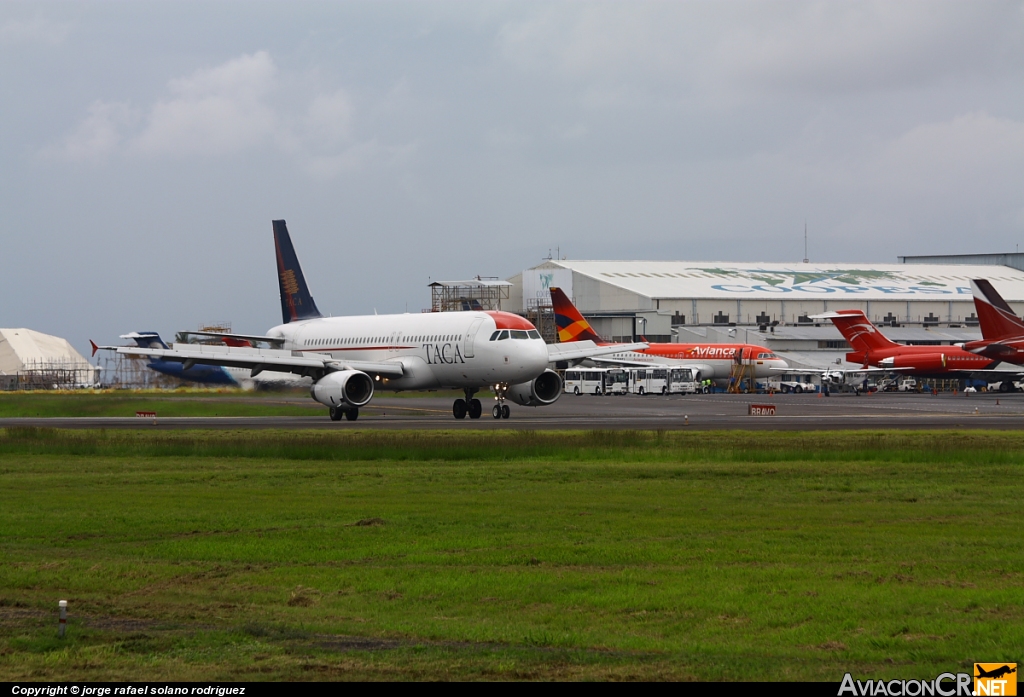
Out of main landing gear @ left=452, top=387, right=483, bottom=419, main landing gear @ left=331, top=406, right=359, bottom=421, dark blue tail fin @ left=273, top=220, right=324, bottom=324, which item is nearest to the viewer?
main landing gear @ left=331, top=406, right=359, bottom=421

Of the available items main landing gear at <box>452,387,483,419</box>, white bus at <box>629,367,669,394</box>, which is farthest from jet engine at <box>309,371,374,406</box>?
white bus at <box>629,367,669,394</box>

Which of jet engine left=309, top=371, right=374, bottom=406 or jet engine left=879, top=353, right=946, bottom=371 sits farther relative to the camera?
jet engine left=879, top=353, right=946, bottom=371

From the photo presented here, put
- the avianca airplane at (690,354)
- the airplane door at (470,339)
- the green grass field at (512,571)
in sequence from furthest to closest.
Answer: the avianca airplane at (690,354)
the airplane door at (470,339)
the green grass field at (512,571)

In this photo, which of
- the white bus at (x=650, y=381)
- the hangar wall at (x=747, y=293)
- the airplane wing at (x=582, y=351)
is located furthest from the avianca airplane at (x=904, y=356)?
the airplane wing at (x=582, y=351)

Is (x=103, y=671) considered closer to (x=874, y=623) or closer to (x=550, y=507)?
(x=874, y=623)

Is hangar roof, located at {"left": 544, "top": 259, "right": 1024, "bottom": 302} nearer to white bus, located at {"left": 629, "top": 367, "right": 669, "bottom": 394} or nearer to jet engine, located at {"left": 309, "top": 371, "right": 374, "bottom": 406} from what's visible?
white bus, located at {"left": 629, "top": 367, "right": 669, "bottom": 394}

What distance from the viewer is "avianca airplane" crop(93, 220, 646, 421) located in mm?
47875

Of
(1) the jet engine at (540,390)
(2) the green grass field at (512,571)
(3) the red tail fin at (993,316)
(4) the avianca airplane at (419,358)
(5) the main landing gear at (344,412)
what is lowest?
(2) the green grass field at (512,571)

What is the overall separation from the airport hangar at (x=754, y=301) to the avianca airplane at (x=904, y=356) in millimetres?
12990

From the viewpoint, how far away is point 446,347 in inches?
1939

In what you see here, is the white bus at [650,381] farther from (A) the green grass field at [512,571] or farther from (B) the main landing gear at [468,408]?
(A) the green grass field at [512,571]

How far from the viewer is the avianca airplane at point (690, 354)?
10331cm

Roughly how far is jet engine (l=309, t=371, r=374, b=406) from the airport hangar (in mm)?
78914

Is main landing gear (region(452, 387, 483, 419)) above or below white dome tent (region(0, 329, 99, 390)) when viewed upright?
below
